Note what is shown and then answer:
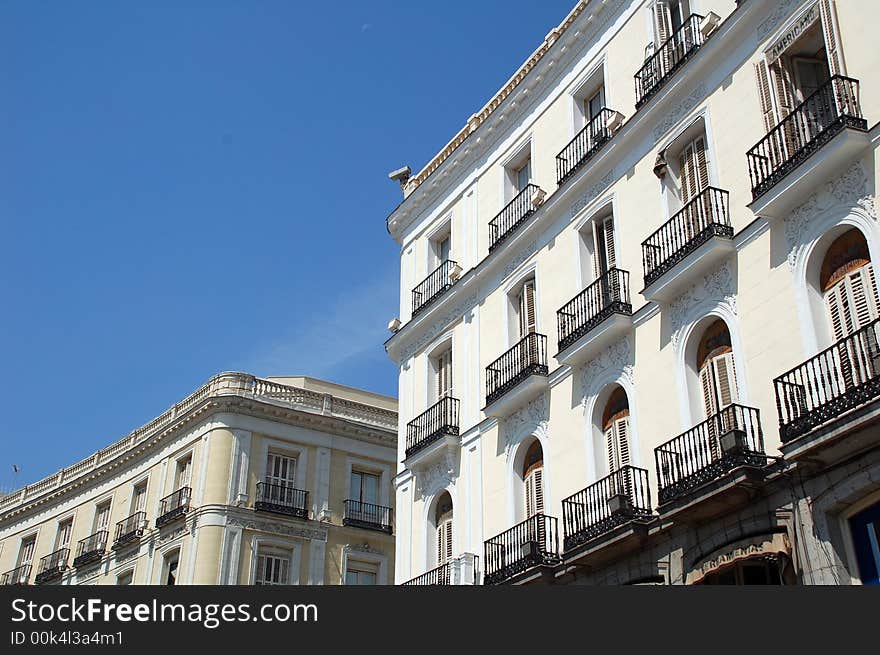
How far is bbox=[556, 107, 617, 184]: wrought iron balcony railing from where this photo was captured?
21891 mm

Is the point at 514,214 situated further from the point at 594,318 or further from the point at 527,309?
the point at 594,318

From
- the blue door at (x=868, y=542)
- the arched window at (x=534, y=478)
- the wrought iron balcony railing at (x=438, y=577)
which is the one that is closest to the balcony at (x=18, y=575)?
the wrought iron balcony railing at (x=438, y=577)

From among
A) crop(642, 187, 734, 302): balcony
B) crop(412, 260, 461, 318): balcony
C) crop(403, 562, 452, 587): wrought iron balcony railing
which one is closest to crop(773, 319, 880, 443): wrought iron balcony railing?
crop(642, 187, 734, 302): balcony

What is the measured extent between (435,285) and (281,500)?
12.2 metres

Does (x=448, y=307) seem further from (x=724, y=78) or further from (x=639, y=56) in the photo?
(x=724, y=78)

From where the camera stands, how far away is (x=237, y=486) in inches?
1400

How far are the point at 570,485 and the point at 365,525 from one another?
56.4 feet

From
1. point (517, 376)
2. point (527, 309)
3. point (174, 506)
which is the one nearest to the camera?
point (517, 376)

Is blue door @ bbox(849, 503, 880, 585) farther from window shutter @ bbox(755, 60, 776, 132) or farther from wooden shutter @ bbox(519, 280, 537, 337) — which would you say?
wooden shutter @ bbox(519, 280, 537, 337)

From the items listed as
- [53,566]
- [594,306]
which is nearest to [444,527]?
[594,306]

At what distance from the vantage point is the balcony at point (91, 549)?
3909cm

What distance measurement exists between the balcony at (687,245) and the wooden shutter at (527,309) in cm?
403

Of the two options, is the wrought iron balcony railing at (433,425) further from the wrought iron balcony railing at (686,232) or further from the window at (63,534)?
the window at (63,534)

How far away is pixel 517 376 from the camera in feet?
73.5
